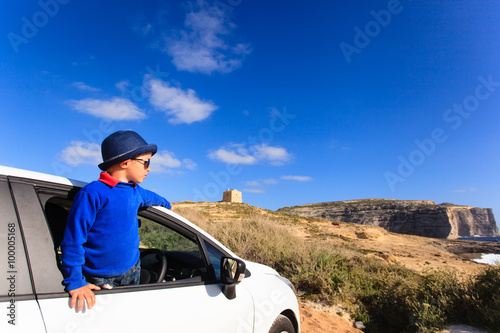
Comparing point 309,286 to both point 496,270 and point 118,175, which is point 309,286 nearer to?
point 496,270

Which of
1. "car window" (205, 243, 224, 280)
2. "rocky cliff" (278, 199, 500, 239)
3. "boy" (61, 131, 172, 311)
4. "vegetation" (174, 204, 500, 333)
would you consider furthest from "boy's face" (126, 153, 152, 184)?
"rocky cliff" (278, 199, 500, 239)

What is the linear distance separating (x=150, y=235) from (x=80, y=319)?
1.35 metres

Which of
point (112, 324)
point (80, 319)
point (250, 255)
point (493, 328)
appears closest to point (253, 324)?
point (112, 324)

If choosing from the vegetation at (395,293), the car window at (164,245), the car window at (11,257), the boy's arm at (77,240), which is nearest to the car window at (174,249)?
the car window at (164,245)

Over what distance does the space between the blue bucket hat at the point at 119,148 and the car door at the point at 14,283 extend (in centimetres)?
56

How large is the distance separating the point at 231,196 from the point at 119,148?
182 feet

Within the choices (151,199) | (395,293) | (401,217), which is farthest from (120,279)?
(401,217)

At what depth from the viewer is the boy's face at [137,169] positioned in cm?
179

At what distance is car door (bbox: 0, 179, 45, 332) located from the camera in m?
1.05

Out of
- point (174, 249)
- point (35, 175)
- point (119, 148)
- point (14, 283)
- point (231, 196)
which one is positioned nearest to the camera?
point (14, 283)

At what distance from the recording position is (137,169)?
71.4 inches

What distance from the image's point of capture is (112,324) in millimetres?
1327

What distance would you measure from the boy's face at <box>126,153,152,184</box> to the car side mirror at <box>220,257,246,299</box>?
82 cm

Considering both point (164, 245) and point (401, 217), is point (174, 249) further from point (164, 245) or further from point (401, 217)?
point (401, 217)
